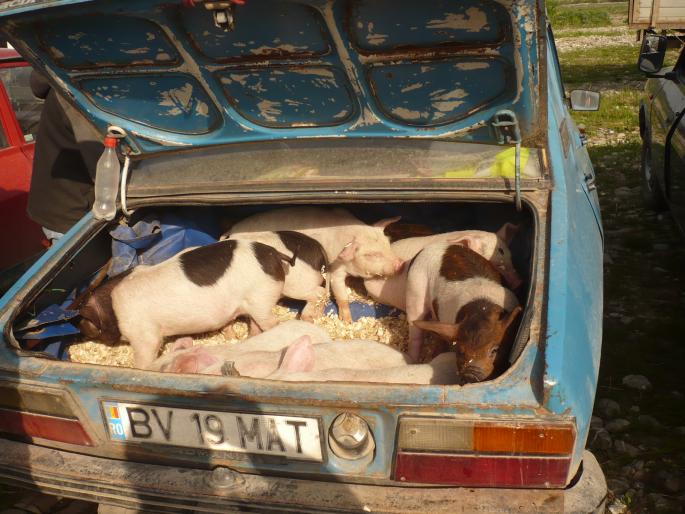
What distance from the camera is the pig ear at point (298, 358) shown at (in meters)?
2.91

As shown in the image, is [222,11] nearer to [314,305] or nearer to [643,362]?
[314,305]

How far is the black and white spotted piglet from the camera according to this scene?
12.1 ft

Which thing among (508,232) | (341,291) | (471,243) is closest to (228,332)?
(341,291)

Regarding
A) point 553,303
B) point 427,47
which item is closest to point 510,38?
point 427,47

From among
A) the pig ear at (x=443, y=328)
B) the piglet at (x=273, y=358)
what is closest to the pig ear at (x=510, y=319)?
the pig ear at (x=443, y=328)

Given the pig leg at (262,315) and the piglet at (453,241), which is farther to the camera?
the pig leg at (262,315)

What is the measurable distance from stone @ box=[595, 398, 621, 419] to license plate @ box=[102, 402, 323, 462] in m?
2.13

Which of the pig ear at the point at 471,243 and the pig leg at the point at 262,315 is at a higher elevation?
the pig ear at the point at 471,243

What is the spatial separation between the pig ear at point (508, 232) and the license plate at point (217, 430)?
6.77 ft

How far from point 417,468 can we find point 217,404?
0.73m

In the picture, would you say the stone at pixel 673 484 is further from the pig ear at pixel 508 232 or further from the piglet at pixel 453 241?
the pig ear at pixel 508 232

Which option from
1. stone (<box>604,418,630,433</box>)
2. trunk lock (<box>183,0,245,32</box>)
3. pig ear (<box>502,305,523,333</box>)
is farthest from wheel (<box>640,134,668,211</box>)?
trunk lock (<box>183,0,245,32</box>)

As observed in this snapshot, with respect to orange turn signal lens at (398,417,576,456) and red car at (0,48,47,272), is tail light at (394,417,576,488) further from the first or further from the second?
red car at (0,48,47,272)

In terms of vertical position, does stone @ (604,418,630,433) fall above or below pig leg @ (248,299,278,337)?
below
